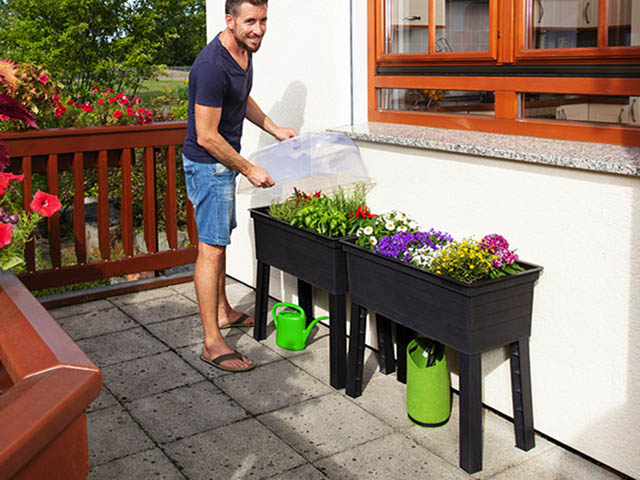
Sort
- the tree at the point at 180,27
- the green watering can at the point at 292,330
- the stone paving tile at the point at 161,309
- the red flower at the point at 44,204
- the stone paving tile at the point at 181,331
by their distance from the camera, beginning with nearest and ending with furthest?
the red flower at the point at 44,204 → the green watering can at the point at 292,330 → the stone paving tile at the point at 181,331 → the stone paving tile at the point at 161,309 → the tree at the point at 180,27

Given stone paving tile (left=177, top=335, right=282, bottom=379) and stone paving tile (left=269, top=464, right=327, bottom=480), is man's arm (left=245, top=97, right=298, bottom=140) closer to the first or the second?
stone paving tile (left=177, top=335, right=282, bottom=379)

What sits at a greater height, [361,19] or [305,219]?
[361,19]

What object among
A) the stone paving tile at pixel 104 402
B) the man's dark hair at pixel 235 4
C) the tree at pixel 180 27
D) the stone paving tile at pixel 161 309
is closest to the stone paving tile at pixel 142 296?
the stone paving tile at pixel 161 309

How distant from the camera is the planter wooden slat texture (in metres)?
0.85

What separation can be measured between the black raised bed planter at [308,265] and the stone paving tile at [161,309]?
0.76 metres

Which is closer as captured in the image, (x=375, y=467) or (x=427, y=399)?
(x=375, y=467)

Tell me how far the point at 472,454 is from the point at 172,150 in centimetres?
351

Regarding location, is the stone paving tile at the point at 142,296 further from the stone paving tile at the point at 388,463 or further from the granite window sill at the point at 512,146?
the stone paving tile at the point at 388,463

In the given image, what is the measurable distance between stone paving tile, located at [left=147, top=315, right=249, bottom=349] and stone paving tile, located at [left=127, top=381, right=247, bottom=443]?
0.64 metres

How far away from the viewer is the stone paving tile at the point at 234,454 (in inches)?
117

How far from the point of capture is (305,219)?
12.6ft

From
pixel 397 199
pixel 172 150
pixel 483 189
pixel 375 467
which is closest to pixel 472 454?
pixel 375 467

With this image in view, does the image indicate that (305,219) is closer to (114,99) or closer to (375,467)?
(375,467)

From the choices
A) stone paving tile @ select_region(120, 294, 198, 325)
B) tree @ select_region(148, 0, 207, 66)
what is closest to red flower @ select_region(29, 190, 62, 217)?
stone paving tile @ select_region(120, 294, 198, 325)
